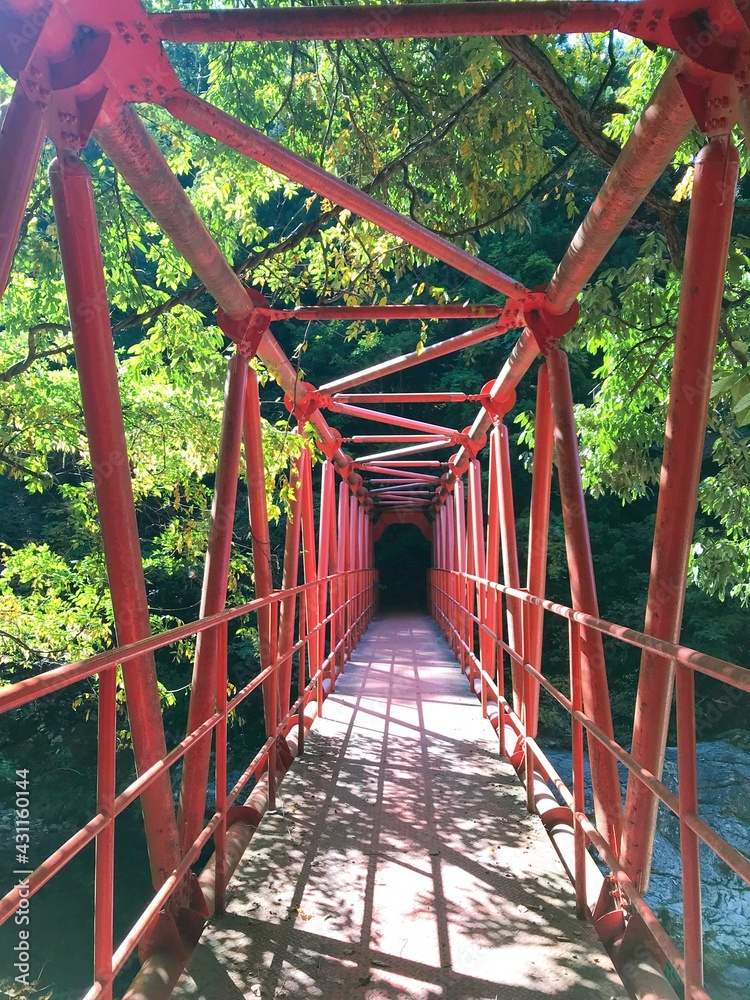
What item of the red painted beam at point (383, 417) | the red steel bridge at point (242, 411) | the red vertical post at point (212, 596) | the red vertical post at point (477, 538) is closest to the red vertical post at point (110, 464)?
the red steel bridge at point (242, 411)

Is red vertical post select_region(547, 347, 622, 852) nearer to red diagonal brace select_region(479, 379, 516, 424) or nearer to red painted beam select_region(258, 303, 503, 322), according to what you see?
red painted beam select_region(258, 303, 503, 322)

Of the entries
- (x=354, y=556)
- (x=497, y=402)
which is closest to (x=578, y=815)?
(x=497, y=402)

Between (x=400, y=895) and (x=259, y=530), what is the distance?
1.85 meters

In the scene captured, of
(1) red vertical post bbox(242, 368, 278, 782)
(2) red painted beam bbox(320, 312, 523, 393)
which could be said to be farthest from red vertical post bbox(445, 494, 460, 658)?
(1) red vertical post bbox(242, 368, 278, 782)

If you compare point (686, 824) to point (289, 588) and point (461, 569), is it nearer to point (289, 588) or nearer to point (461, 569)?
point (289, 588)

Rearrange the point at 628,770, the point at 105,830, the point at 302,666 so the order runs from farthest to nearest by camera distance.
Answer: the point at 302,666, the point at 628,770, the point at 105,830

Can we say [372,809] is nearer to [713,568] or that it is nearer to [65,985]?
[713,568]

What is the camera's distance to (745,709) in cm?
1459

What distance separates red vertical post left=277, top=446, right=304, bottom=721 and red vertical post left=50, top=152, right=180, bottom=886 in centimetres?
185

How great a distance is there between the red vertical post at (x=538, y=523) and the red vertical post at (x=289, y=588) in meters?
1.38

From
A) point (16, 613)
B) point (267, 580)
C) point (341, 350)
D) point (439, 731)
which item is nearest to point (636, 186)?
point (267, 580)

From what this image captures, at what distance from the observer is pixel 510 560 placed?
14.9ft

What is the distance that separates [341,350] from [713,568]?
13139 mm

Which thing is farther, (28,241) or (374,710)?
(374,710)
